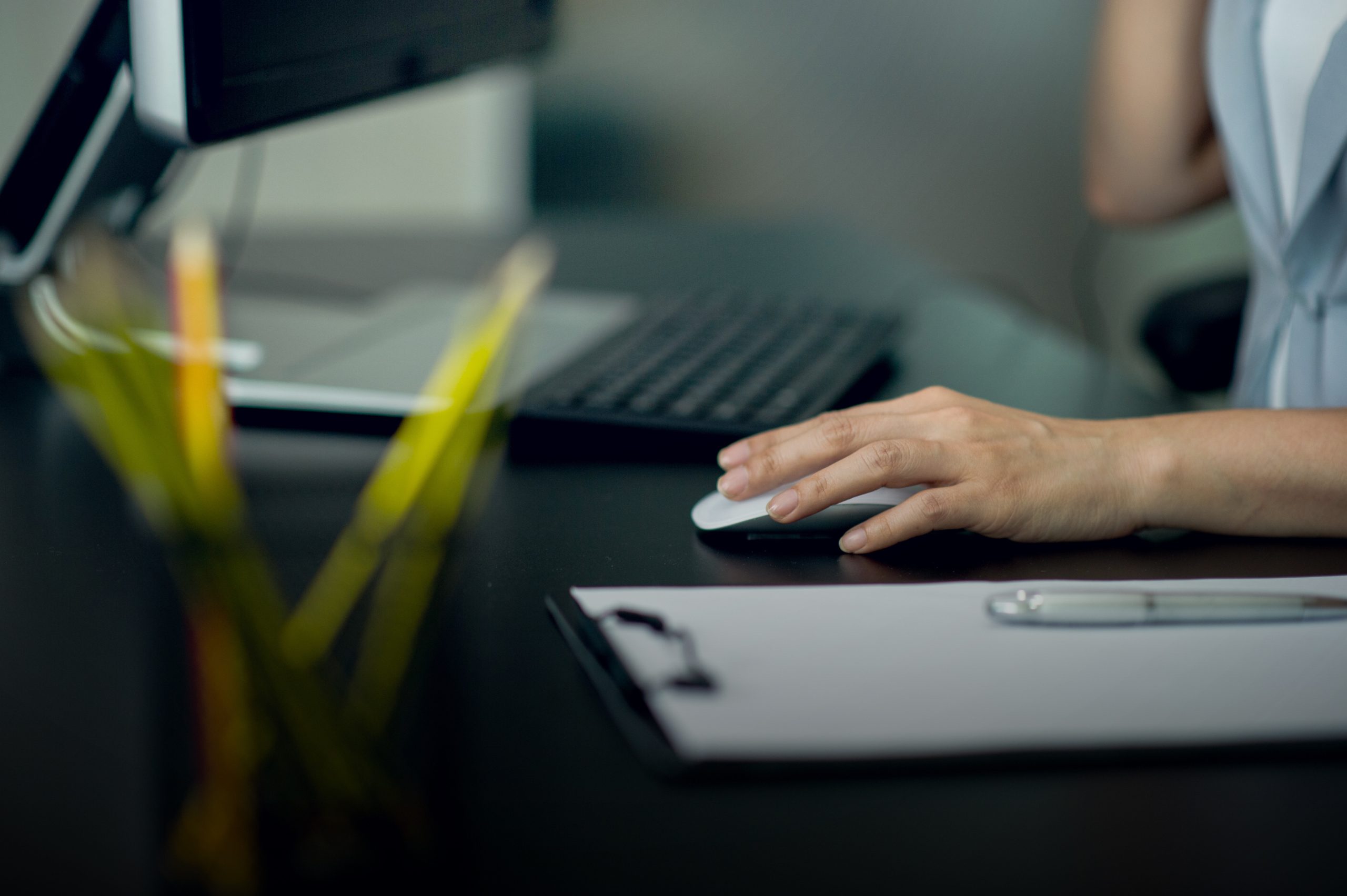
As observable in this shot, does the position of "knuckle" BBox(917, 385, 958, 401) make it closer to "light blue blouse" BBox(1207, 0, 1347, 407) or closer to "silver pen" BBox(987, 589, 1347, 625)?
"silver pen" BBox(987, 589, 1347, 625)

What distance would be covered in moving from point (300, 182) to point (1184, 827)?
6.81ft

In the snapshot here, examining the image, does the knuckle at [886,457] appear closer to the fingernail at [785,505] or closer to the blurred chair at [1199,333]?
the fingernail at [785,505]

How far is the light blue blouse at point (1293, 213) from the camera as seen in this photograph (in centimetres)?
77

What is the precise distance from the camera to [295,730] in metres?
0.30

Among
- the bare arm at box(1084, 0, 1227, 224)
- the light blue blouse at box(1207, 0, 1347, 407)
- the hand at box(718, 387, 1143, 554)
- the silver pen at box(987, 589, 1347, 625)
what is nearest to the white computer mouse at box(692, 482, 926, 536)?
the hand at box(718, 387, 1143, 554)

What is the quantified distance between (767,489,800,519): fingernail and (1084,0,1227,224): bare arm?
758 millimetres

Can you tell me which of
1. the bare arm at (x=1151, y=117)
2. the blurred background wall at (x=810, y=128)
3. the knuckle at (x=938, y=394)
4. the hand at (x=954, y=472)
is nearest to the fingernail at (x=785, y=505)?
the hand at (x=954, y=472)

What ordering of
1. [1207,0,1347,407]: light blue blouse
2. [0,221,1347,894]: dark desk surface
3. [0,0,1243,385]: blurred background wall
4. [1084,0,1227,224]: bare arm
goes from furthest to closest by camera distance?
[0,0,1243,385]: blurred background wall, [1084,0,1227,224]: bare arm, [1207,0,1347,407]: light blue blouse, [0,221,1347,894]: dark desk surface

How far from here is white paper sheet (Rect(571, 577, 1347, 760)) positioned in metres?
0.36

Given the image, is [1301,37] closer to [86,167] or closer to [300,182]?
[86,167]

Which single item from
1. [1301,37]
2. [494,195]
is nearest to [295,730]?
[1301,37]

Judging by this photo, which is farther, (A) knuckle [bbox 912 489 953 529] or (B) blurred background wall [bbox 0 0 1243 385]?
(B) blurred background wall [bbox 0 0 1243 385]

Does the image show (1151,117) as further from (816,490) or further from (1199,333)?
(816,490)

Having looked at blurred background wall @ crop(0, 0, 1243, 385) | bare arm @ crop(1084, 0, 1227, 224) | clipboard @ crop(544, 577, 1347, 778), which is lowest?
blurred background wall @ crop(0, 0, 1243, 385)
